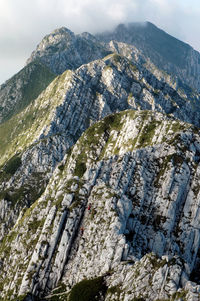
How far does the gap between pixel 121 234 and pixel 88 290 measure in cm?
1543

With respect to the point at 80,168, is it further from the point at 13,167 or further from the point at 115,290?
the point at 13,167

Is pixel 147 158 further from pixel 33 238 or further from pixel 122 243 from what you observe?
pixel 33 238

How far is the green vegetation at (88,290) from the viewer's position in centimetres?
5528

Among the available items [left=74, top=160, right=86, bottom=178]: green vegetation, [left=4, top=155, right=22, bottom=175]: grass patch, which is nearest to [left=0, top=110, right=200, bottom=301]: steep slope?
[left=74, top=160, right=86, bottom=178]: green vegetation

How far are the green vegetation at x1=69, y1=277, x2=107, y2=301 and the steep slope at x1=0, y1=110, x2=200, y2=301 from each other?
10.3 inches

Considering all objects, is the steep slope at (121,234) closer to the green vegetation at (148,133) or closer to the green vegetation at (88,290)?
the green vegetation at (88,290)

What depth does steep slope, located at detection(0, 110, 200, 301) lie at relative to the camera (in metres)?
53.2

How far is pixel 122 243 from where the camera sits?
64.2m

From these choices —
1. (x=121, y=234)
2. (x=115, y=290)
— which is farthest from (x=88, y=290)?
(x=121, y=234)

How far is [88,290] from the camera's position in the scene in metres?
56.8

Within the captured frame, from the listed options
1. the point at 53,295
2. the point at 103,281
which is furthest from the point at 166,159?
the point at 53,295

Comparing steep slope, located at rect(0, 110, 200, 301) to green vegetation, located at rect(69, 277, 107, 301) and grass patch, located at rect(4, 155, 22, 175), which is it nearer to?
green vegetation, located at rect(69, 277, 107, 301)

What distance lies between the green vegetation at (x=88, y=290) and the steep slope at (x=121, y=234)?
26cm

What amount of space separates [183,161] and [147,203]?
1930cm
